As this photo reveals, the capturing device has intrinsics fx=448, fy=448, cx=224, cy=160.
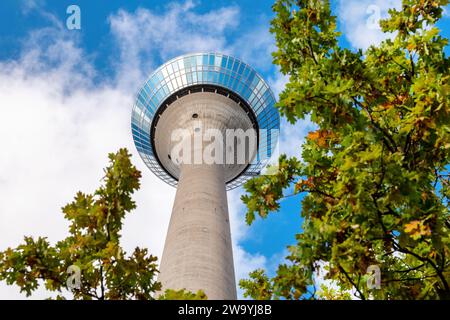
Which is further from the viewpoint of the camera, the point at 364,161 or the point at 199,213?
the point at 199,213

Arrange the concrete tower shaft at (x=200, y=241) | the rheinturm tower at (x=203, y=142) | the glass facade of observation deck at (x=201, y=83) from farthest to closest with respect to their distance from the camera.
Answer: the glass facade of observation deck at (x=201, y=83)
the rheinturm tower at (x=203, y=142)
the concrete tower shaft at (x=200, y=241)

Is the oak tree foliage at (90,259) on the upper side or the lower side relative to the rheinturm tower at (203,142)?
lower

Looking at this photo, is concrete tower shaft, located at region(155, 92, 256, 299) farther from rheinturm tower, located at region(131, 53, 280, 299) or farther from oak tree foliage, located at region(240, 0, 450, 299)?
oak tree foliage, located at region(240, 0, 450, 299)

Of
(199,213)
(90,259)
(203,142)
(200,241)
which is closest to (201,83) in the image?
(203,142)

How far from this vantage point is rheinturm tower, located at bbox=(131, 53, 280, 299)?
1538cm

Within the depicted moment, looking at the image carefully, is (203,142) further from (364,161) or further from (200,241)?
(364,161)

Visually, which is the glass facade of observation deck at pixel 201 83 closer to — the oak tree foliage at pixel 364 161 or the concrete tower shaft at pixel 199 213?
the concrete tower shaft at pixel 199 213

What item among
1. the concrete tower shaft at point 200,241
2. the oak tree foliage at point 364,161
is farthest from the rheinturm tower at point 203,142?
the oak tree foliage at point 364,161

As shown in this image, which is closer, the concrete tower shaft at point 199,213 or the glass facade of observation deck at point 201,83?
the concrete tower shaft at point 199,213

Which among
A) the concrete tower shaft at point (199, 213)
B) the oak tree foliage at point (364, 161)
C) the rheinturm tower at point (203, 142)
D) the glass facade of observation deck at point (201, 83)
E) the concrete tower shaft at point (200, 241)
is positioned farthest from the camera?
the glass facade of observation deck at point (201, 83)

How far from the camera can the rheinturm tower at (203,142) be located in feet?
50.4

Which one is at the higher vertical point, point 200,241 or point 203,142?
point 203,142

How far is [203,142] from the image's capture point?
894 inches

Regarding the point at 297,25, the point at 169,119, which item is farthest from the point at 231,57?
the point at 297,25
